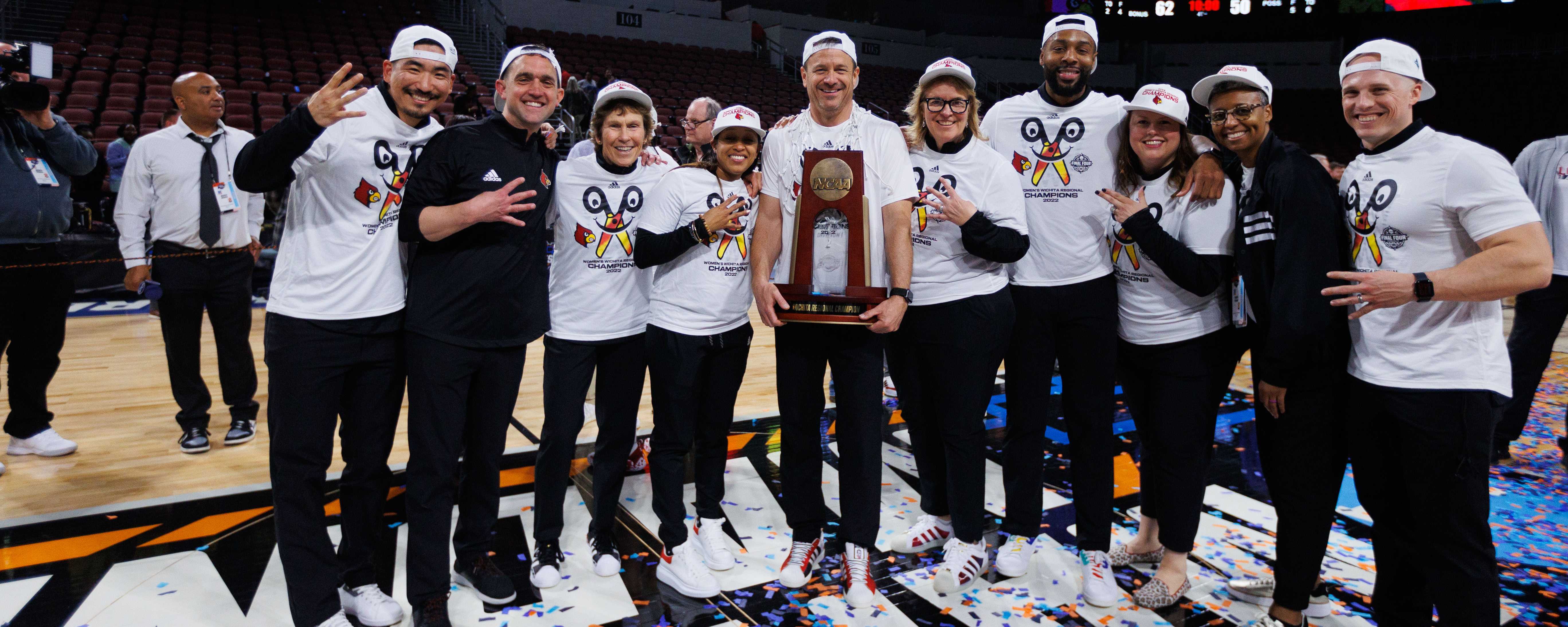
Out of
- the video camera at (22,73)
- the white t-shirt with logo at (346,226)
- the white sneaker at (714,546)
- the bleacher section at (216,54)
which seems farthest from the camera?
the bleacher section at (216,54)

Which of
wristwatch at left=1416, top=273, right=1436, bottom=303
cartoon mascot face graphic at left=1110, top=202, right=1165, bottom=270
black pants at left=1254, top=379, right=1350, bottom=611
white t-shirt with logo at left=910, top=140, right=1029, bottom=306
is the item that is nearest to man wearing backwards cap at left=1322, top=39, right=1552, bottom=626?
wristwatch at left=1416, top=273, right=1436, bottom=303

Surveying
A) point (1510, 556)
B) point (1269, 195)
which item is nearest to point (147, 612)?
point (1269, 195)

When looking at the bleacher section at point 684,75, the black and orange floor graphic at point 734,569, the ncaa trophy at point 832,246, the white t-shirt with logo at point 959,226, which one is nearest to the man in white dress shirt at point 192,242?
the black and orange floor graphic at point 734,569

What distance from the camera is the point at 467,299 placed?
2.37 m

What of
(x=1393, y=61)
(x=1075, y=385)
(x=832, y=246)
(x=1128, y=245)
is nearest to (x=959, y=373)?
(x=1075, y=385)

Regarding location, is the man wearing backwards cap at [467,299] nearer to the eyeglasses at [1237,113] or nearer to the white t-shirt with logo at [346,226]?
the white t-shirt with logo at [346,226]

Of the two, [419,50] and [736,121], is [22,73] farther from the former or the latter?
[736,121]

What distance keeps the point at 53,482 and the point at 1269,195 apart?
4676 millimetres

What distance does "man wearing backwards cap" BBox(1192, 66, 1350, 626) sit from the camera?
7.12 ft

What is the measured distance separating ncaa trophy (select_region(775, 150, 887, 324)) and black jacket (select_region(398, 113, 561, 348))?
30.9 inches

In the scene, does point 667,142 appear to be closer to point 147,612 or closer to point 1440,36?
point 147,612

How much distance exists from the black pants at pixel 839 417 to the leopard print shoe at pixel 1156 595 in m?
0.84

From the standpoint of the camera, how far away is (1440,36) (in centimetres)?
1811

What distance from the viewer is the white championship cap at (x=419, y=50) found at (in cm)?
232
